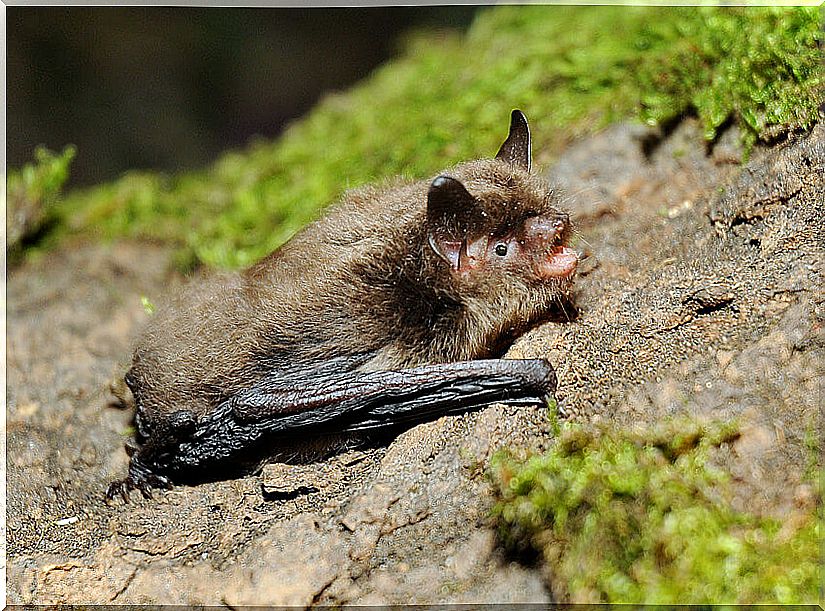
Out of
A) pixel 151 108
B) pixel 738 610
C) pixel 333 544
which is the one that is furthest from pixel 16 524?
pixel 151 108

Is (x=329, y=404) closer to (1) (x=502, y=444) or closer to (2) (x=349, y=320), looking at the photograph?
(2) (x=349, y=320)

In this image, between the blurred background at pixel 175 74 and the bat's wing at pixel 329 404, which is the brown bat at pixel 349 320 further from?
the blurred background at pixel 175 74

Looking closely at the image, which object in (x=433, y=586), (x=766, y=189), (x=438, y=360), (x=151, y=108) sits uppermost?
(x=151, y=108)

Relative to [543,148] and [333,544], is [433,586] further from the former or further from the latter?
[543,148]

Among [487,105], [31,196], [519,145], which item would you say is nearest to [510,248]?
[519,145]

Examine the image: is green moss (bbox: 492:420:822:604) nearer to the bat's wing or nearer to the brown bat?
the bat's wing

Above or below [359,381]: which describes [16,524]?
below
